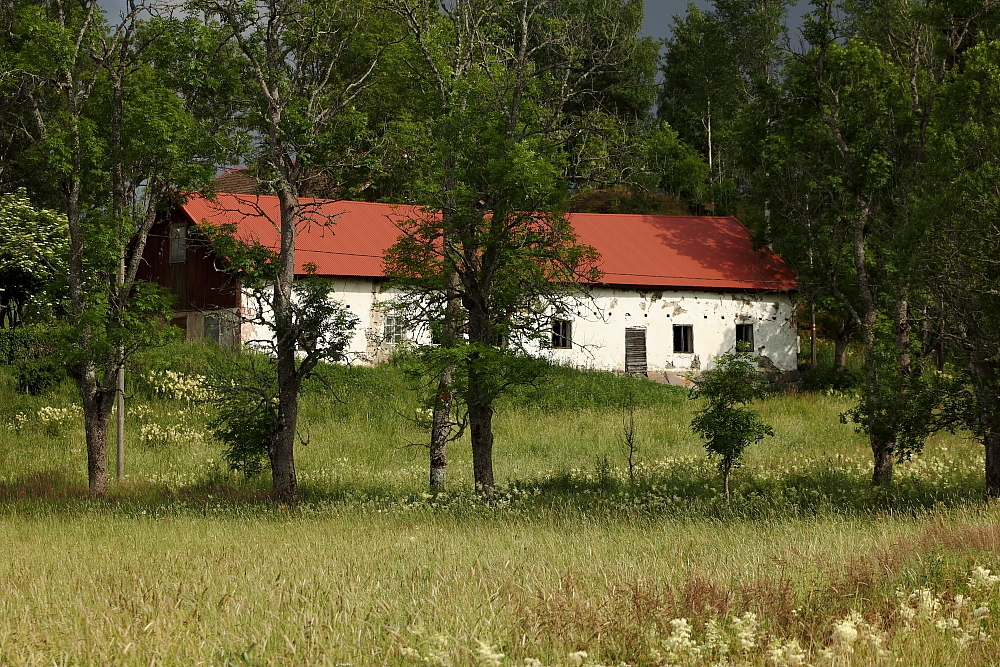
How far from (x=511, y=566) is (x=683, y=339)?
28.6m

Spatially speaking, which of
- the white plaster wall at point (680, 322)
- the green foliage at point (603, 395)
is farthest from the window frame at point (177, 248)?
the green foliage at point (603, 395)

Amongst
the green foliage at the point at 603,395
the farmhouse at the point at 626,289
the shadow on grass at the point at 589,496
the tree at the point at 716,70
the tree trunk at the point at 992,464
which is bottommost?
the shadow on grass at the point at 589,496

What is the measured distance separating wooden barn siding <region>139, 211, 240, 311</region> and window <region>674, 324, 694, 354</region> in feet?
52.3

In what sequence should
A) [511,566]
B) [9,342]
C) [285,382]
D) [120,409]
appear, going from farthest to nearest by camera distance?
[9,342], [120,409], [285,382], [511,566]

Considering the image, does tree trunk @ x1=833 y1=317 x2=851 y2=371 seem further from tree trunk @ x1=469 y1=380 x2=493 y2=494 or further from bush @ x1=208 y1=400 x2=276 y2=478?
bush @ x1=208 y1=400 x2=276 y2=478

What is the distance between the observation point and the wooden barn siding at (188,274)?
32.2 m

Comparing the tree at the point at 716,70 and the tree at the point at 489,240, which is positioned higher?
the tree at the point at 716,70

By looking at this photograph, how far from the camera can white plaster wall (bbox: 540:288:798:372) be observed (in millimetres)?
34250

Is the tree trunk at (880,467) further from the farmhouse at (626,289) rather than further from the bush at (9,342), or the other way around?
the bush at (9,342)

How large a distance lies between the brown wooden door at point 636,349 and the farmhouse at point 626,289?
0.04 meters

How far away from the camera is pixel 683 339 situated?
116ft

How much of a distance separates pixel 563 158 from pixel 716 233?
80.7ft

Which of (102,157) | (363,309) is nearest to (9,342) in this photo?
(363,309)

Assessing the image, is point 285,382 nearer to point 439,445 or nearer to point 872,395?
point 439,445
